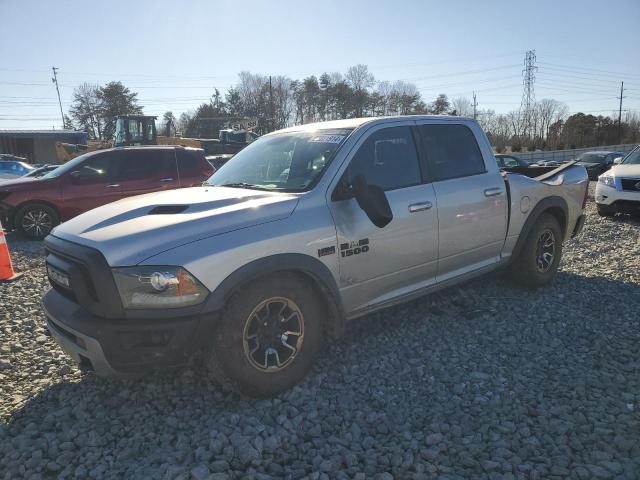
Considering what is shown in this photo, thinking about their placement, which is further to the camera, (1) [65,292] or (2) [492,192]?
(2) [492,192]

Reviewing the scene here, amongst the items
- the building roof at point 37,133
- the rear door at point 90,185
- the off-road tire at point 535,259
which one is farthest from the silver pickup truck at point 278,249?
the building roof at point 37,133

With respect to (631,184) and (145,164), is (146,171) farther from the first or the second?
(631,184)

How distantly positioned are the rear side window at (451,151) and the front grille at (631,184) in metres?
6.75

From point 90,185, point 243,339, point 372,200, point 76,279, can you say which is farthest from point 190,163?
point 243,339

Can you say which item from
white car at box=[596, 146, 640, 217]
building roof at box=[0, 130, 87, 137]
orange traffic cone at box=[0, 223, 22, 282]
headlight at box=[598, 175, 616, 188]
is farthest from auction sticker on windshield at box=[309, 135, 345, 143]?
building roof at box=[0, 130, 87, 137]

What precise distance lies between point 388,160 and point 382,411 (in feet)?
6.43

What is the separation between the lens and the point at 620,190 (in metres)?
9.39

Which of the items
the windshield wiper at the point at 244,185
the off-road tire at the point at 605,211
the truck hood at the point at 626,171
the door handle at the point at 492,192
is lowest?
the off-road tire at the point at 605,211

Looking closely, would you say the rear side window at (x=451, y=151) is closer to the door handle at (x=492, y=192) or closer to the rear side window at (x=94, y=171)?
the door handle at (x=492, y=192)

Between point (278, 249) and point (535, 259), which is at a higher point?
point (278, 249)

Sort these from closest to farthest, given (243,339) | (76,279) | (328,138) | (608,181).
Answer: (76,279)
(243,339)
(328,138)
(608,181)

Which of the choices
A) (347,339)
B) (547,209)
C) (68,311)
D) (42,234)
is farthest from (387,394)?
(42,234)

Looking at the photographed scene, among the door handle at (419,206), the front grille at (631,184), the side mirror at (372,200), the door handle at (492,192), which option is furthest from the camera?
the front grille at (631,184)

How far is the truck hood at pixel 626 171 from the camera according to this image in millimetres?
9307
